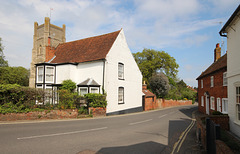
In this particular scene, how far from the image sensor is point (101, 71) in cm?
1886

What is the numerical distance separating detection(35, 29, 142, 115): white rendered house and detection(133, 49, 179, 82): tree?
21.7 metres

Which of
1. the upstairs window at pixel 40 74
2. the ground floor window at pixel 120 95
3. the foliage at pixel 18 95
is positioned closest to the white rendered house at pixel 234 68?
the ground floor window at pixel 120 95

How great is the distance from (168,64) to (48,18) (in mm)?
32335

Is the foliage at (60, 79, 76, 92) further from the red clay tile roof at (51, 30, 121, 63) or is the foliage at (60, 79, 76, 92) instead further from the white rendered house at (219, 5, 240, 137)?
the white rendered house at (219, 5, 240, 137)

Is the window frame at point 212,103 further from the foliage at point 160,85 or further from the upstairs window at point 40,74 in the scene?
the upstairs window at point 40,74

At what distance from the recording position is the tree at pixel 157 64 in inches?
1788

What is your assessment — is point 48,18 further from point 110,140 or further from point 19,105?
point 110,140

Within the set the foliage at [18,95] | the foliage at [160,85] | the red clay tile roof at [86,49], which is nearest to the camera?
the foliage at [18,95]

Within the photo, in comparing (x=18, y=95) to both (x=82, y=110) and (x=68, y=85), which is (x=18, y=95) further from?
(x=68, y=85)

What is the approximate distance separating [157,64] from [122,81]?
27090 millimetres

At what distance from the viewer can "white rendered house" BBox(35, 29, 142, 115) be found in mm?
18797

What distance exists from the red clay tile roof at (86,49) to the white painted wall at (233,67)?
12.3 m

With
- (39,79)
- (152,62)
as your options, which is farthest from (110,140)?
(152,62)

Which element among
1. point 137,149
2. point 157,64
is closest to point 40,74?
point 137,149
